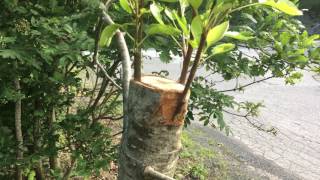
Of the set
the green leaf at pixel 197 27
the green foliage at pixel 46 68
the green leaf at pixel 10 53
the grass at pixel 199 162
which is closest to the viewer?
the green leaf at pixel 197 27

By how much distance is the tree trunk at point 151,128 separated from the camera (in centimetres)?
90

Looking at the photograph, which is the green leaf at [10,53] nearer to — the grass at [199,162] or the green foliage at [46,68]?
the green foliage at [46,68]

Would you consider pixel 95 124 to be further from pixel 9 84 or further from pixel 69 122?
pixel 9 84

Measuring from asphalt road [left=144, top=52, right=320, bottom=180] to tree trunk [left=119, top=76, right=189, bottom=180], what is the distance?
3540mm

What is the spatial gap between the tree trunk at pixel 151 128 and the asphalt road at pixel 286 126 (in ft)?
11.6

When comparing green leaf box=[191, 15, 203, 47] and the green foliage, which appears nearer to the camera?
green leaf box=[191, 15, 203, 47]

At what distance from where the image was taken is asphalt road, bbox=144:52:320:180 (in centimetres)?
589

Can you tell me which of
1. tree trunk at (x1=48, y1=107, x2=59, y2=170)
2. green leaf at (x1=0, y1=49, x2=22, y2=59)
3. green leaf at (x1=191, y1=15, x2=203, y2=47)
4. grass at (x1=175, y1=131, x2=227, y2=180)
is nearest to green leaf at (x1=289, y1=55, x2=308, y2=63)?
green leaf at (x1=191, y1=15, x2=203, y2=47)

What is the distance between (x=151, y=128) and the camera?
2.96ft

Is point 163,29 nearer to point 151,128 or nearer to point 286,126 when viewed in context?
point 151,128

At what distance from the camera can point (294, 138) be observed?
674cm

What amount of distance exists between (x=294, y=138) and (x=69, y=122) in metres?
5.25

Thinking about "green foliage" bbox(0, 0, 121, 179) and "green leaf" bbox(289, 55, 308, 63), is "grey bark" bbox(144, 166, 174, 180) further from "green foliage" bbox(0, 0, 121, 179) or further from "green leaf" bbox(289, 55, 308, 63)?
"green leaf" bbox(289, 55, 308, 63)

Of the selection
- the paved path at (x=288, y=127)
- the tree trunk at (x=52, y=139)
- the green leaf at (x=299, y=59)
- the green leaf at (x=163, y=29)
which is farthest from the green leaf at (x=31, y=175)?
the paved path at (x=288, y=127)
